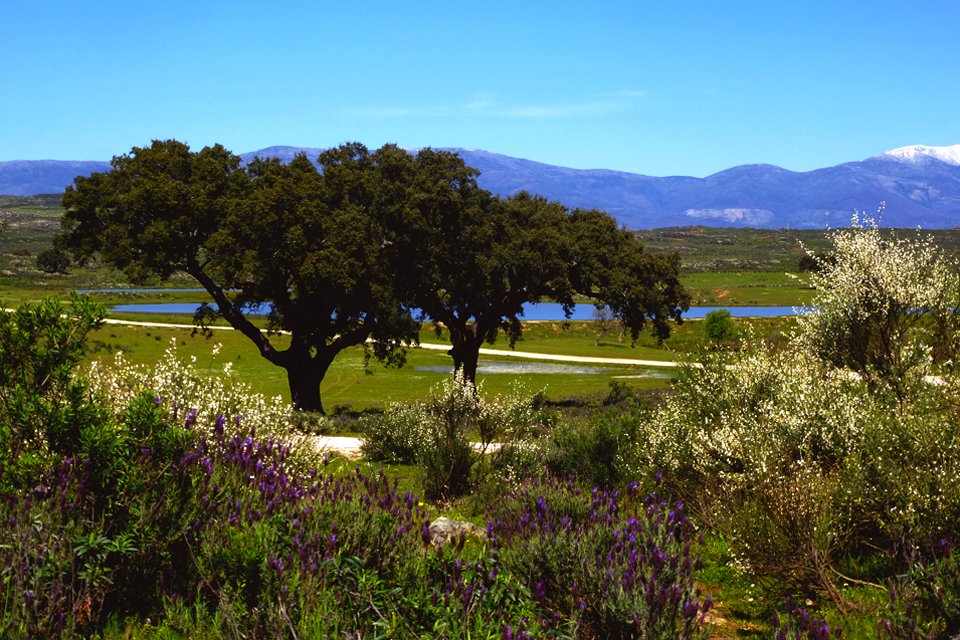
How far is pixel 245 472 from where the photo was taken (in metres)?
7.49

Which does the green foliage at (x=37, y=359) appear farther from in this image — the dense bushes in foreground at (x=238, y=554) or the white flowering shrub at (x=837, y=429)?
the white flowering shrub at (x=837, y=429)

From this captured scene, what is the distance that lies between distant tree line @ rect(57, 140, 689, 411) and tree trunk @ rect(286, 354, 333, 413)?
2.3 inches

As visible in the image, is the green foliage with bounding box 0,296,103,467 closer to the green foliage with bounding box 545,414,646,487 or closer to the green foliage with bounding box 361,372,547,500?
the green foliage with bounding box 361,372,547,500

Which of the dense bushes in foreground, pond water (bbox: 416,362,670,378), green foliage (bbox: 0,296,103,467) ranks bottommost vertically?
pond water (bbox: 416,362,670,378)

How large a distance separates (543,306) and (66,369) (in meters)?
172

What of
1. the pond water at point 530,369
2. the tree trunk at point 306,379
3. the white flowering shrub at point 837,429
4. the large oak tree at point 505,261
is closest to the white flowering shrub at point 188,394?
the white flowering shrub at point 837,429

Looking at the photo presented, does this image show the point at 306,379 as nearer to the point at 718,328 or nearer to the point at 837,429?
the point at 837,429

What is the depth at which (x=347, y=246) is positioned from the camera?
30.8 meters

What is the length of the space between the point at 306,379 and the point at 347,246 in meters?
6.42

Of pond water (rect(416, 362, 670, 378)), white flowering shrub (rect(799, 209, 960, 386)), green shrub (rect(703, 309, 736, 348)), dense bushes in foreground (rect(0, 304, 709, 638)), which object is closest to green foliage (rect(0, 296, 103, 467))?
dense bushes in foreground (rect(0, 304, 709, 638))

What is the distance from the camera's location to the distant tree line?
100 feet

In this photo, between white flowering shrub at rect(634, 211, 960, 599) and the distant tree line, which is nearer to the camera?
white flowering shrub at rect(634, 211, 960, 599)

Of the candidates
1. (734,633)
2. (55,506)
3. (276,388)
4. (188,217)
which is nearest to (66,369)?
(55,506)

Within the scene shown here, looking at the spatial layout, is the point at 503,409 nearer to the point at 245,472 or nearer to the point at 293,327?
the point at 245,472
